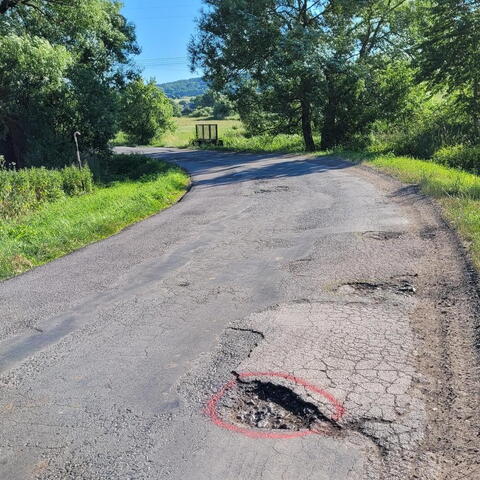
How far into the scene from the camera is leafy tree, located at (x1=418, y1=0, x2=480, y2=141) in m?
17.3

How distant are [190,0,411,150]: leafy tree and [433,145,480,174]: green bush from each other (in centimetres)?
861

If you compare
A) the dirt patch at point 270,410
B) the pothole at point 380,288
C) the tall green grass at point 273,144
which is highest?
the tall green grass at point 273,144

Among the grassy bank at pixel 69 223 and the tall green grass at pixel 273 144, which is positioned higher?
the tall green grass at pixel 273 144

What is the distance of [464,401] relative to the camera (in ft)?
11.7

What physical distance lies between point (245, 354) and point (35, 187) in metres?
12.0

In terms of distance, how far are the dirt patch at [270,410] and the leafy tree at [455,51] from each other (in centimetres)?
1766

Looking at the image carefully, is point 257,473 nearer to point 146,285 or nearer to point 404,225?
point 146,285

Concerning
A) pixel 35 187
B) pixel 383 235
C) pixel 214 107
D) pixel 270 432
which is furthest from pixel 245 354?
pixel 214 107

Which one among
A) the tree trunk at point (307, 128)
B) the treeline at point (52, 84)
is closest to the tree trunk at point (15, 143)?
the treeline at point (52, 84)

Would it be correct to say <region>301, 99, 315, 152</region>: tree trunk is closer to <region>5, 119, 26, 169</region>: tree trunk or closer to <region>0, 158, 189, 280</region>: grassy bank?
<region>0, 158, 189, 280</region>: grassy bank

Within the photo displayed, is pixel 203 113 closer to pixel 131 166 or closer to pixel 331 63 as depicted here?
pixel 131 166

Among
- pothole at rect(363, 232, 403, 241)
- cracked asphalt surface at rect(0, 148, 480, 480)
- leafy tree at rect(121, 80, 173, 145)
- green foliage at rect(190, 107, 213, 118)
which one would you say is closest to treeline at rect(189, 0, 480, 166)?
pothole at rect(363, 232, 403, 241)

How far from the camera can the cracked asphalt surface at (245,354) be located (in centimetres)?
317

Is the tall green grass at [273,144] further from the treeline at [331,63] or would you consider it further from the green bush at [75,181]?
the green bush at [75,181]
